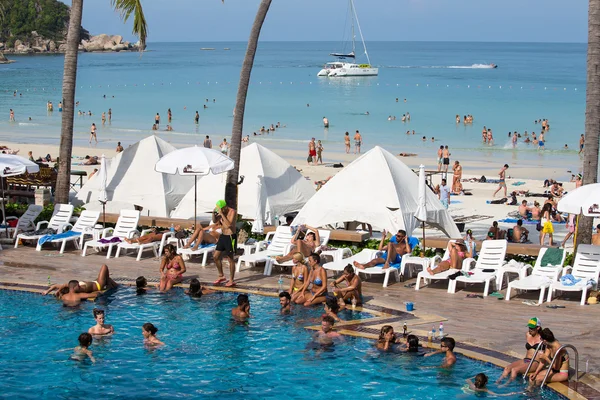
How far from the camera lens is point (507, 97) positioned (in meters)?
93.9

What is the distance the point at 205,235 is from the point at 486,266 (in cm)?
584

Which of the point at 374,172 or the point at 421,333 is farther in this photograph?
the point at 374,172

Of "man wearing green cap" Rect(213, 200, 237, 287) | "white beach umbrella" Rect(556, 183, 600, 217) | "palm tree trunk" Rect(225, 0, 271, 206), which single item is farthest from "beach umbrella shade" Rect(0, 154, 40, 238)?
"white beach umbrella" Rect(556, 183, 600, 217)

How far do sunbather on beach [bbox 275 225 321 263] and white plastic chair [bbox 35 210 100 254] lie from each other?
4808 mm

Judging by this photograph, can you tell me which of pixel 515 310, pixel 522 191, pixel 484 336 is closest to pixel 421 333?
pixel 484 336

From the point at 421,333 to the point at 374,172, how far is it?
571 centimetres

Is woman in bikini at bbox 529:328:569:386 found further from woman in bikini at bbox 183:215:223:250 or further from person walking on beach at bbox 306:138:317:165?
person walking on beach at bbox 306:138:317:165

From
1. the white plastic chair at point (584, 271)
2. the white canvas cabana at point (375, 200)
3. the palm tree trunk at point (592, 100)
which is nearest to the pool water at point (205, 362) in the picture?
the white plastic chair at point (584, 271)

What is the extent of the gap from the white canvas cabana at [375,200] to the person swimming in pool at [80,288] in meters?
4.32

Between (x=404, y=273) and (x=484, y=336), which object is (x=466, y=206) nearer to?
(x=404, y=273)

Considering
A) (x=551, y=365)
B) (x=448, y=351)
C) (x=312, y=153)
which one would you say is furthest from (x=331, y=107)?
(x=551, y=365)

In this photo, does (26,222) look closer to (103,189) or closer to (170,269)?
(103,189)

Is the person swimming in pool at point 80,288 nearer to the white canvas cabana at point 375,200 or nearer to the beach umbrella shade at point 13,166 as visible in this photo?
the beach umbrella shade at point 13,166

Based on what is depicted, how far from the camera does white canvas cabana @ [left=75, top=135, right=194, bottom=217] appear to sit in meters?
20.4
